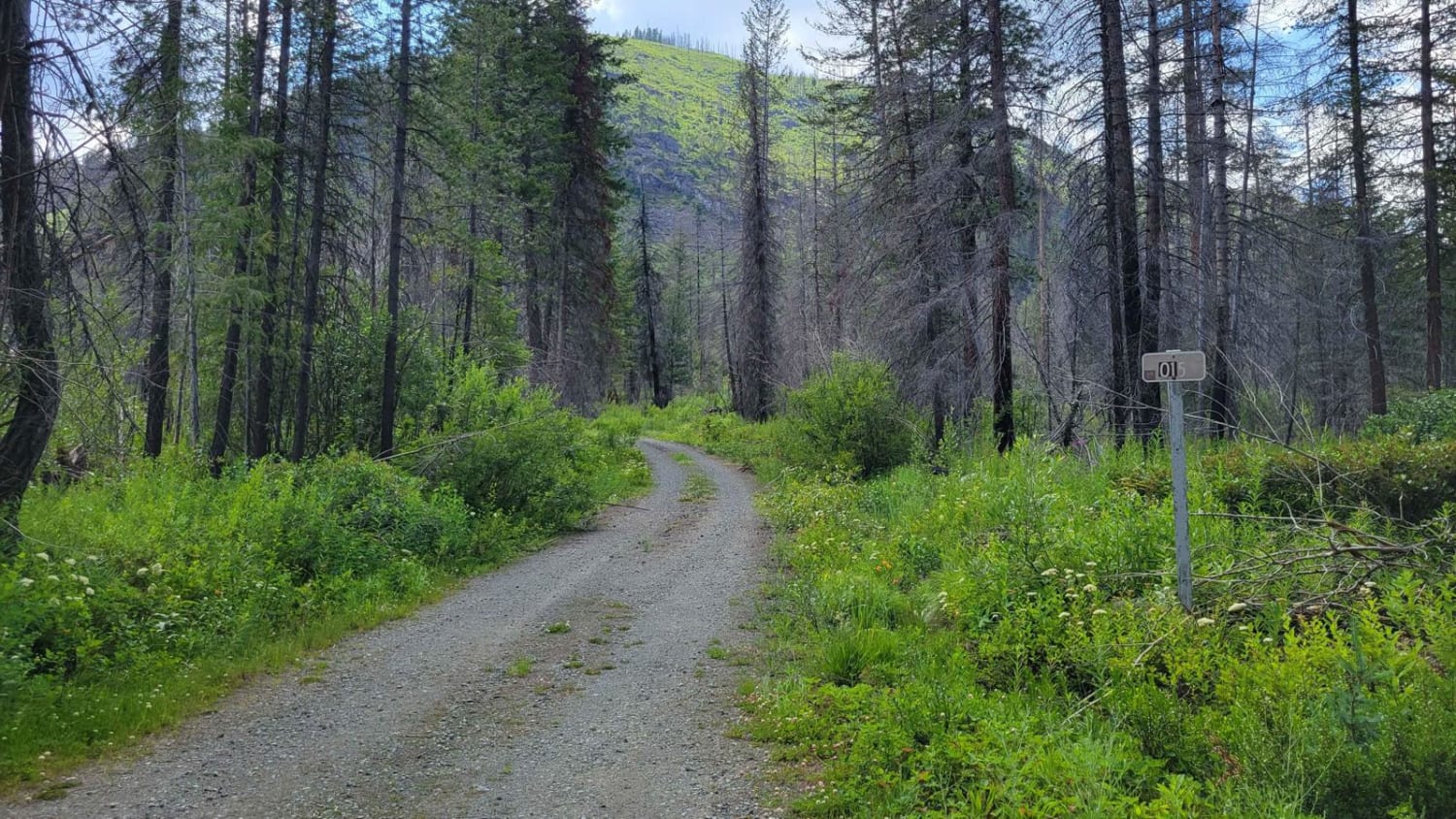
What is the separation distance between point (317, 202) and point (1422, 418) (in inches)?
846

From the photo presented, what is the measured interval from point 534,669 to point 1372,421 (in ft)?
62.1

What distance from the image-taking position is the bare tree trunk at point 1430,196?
19.7 meters

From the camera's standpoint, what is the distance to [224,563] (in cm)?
728

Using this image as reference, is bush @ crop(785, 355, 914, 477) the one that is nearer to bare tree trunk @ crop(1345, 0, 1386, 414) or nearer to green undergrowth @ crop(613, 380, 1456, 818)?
green undergrowth @ crop(613, 380, 1456, 818)

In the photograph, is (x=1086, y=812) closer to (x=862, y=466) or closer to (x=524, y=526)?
(x=524, y=526)

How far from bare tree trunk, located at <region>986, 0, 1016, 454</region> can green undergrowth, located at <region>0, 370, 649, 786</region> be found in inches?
321

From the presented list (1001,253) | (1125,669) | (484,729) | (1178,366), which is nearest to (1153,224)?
(1001,253)

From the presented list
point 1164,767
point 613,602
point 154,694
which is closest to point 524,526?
point 613,602

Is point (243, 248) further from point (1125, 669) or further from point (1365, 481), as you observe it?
point (1365, 481)

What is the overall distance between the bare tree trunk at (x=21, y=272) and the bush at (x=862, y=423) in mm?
13248

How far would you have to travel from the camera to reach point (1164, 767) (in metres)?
3.89

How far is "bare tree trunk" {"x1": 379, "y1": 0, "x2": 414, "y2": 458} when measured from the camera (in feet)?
47.5

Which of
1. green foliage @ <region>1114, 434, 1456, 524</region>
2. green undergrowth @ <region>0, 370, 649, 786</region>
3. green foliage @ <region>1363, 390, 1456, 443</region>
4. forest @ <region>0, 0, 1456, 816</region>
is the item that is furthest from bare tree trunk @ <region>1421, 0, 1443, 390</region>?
green undergrowth @ <region>0, 370, 649, 786</region>

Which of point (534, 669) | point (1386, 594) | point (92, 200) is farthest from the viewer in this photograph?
point (534, 669)
